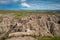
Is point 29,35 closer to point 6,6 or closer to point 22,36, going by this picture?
point 22,36

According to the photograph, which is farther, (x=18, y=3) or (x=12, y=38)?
(x=18, y=3)

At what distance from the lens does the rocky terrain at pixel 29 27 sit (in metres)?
6.85

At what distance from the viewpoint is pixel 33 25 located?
7086 millimetres

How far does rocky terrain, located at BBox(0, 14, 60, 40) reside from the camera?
22.5 feet

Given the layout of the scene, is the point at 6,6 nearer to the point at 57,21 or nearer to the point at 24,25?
the point at 24,25

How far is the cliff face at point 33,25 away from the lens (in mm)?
6910

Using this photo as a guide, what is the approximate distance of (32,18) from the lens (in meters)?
7.09

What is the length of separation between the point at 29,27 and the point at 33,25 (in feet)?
0.64

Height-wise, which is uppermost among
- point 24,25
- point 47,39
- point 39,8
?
point 39,8

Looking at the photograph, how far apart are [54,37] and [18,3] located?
1965 mm

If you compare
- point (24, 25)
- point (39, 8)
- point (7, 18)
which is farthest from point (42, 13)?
point (7, 18)

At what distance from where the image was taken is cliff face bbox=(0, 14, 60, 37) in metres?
6.91

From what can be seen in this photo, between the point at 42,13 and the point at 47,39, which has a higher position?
the point at 42,13

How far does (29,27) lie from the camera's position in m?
7.00
